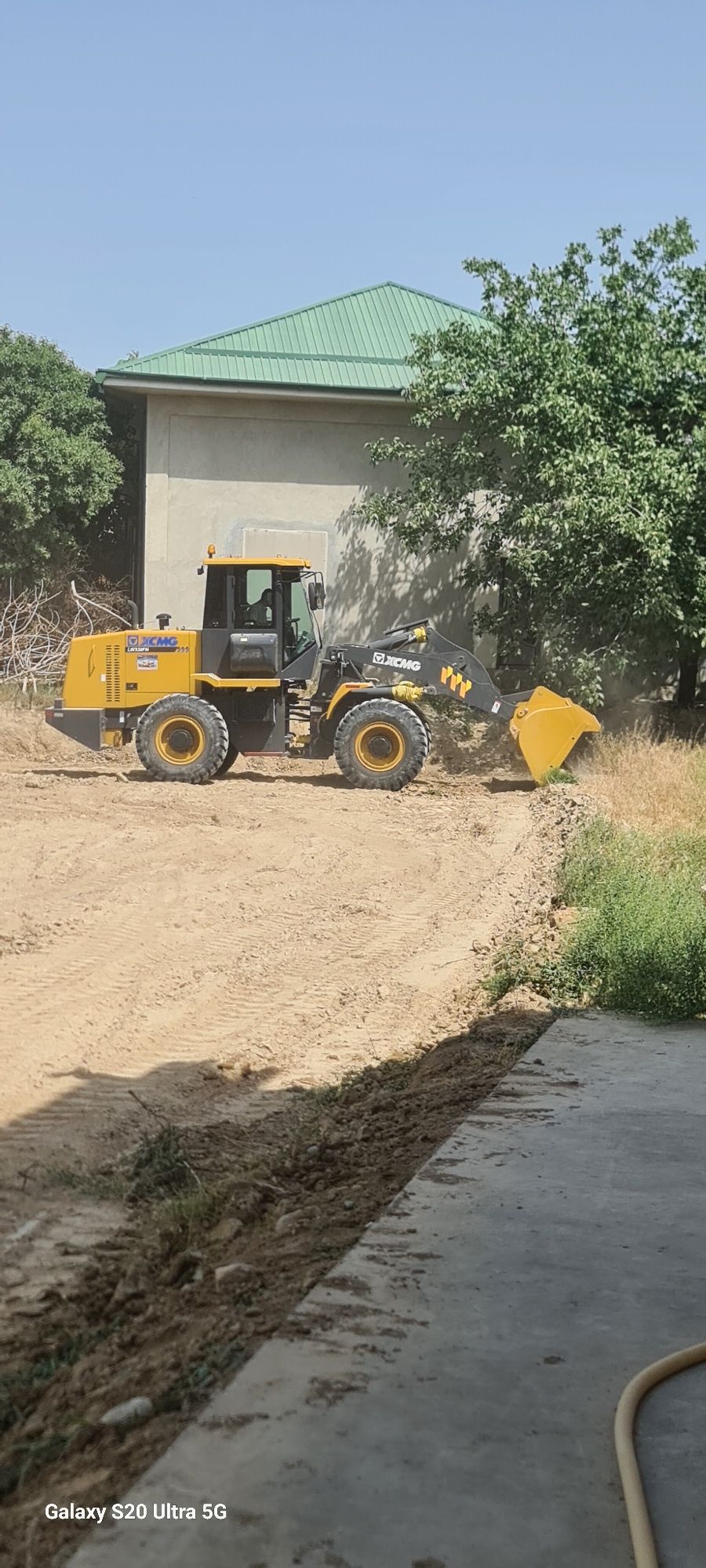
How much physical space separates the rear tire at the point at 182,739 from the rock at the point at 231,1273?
13.4 m

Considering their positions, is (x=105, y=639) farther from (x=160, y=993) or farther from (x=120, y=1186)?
(x=120, y=1186)

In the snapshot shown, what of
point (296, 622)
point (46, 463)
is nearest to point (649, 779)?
point (296, 622)

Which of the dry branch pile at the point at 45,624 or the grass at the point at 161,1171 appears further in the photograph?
the dry branch pile at the point at 45,624

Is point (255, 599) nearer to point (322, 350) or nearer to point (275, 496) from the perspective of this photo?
point (275, 496)

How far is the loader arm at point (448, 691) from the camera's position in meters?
17.3

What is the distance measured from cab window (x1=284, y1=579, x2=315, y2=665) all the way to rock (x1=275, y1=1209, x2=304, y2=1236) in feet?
42.9

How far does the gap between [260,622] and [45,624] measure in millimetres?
7585

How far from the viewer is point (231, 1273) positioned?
4.23 m

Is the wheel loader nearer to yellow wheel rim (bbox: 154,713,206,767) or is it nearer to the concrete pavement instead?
yellow wheel rim (bbox: 154,713,206,767)

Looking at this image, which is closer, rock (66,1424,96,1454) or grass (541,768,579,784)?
rock (66,1424,96,1454)

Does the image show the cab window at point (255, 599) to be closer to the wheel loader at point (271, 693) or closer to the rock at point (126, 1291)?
the wheel loader at point (271, 693)

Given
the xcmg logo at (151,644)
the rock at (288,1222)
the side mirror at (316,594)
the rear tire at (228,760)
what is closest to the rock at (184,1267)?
the rock at (288,1222)

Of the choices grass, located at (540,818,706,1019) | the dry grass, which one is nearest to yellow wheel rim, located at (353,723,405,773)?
the dry grass

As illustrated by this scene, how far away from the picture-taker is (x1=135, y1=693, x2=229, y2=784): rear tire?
1756 cm
